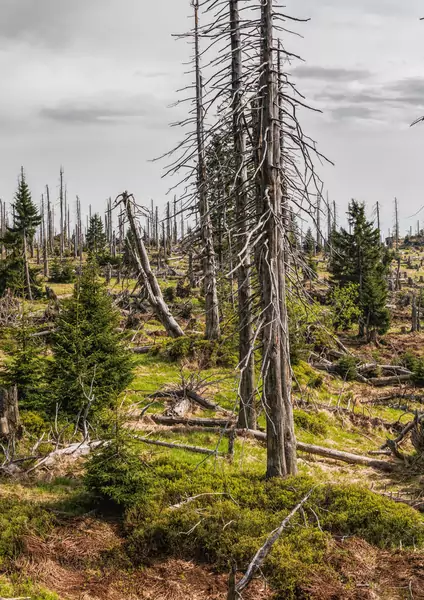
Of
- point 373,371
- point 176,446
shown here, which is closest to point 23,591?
point 176,446

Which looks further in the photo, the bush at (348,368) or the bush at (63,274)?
the bush at (63,274)

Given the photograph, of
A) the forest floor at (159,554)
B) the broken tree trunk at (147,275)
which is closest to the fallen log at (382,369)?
the broken tree trunk at (147,275)

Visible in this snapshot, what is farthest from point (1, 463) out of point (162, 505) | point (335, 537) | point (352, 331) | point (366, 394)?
point (352, 331)

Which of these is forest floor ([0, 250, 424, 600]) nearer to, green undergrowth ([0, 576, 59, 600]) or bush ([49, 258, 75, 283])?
green undergrowth ([0, 576, 59, 600])

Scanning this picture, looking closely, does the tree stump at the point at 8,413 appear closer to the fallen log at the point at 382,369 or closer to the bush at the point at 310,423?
the bush at the point at 310,423

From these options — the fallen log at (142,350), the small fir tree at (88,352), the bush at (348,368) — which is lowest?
the bush at (348,368)

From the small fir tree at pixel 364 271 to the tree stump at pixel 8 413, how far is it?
33342 millimetres

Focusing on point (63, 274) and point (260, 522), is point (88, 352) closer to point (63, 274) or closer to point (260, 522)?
point (260, 522)

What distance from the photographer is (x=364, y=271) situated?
42594 mm

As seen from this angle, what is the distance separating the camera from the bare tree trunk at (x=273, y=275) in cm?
846

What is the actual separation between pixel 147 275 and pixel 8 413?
1043 cm

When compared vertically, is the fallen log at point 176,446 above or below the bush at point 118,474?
below

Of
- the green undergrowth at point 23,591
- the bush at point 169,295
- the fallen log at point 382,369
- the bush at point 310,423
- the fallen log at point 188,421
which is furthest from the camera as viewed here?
the bush at point 169,295

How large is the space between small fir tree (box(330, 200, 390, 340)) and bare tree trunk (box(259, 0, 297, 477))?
32226 mm
